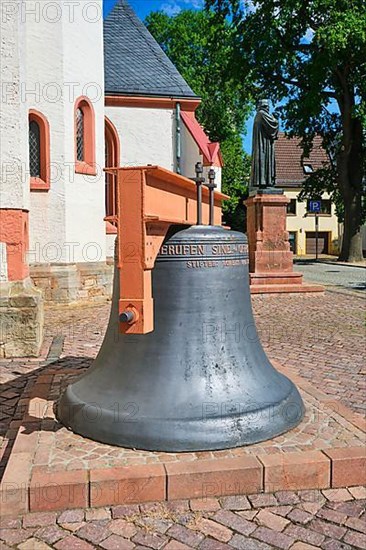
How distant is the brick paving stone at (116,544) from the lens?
2586 millimetres

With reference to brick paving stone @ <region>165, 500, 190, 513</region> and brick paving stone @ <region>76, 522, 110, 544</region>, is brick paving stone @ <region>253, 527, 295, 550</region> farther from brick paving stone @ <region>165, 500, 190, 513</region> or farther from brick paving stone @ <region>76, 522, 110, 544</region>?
brick paving stone @ <region>76, 522, 110, 544</region>

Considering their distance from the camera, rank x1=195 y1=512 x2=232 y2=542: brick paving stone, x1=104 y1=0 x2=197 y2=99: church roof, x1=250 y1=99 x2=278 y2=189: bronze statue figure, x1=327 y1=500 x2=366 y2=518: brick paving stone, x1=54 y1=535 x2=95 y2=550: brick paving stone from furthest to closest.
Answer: x1=104 y1=0 x2=197 y2=99: church roof → x1=250 y1=99 x2=278 y2=189: bronze statue figure → x1=327 y1=500 x2=366 y2=518: brick paving stone → x1=195 y1=512 x2=232 y2=542: brick paving stone → x1=54 y1=535 x2=95 y2=550: brick paving stone

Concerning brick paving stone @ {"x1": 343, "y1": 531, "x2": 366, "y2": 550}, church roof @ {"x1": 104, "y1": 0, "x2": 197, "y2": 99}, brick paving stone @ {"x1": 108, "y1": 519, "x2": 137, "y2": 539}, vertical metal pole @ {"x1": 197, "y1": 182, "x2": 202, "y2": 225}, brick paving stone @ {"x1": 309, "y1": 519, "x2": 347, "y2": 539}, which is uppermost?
church roof @ {"x1": 104, "y1": 0, "x2": 197, "y2": 99}

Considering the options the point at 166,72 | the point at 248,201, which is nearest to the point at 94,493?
the point at 248,201

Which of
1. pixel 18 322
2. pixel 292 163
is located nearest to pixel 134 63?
pixel 18 322

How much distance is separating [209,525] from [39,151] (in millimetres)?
10168

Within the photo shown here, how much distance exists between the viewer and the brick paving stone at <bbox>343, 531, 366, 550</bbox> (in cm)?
263

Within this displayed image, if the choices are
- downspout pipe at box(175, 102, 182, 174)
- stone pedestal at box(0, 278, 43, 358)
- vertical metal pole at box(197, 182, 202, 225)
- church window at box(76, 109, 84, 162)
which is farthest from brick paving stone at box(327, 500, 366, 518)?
downspout pipe at box(175, 102, 182, 174)

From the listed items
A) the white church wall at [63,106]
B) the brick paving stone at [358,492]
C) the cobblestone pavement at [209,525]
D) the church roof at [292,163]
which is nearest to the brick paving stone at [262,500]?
the cobblestone pavement at [209,525]

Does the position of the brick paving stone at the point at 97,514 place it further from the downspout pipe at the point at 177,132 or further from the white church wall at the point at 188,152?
the white church wall at the point at 188,152

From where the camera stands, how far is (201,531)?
274 cm

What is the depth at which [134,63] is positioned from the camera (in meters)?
18.3

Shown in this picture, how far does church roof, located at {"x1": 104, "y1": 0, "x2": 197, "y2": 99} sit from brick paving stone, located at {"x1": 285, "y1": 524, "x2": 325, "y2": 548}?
1510 cm

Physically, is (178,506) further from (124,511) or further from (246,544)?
(246,544)
